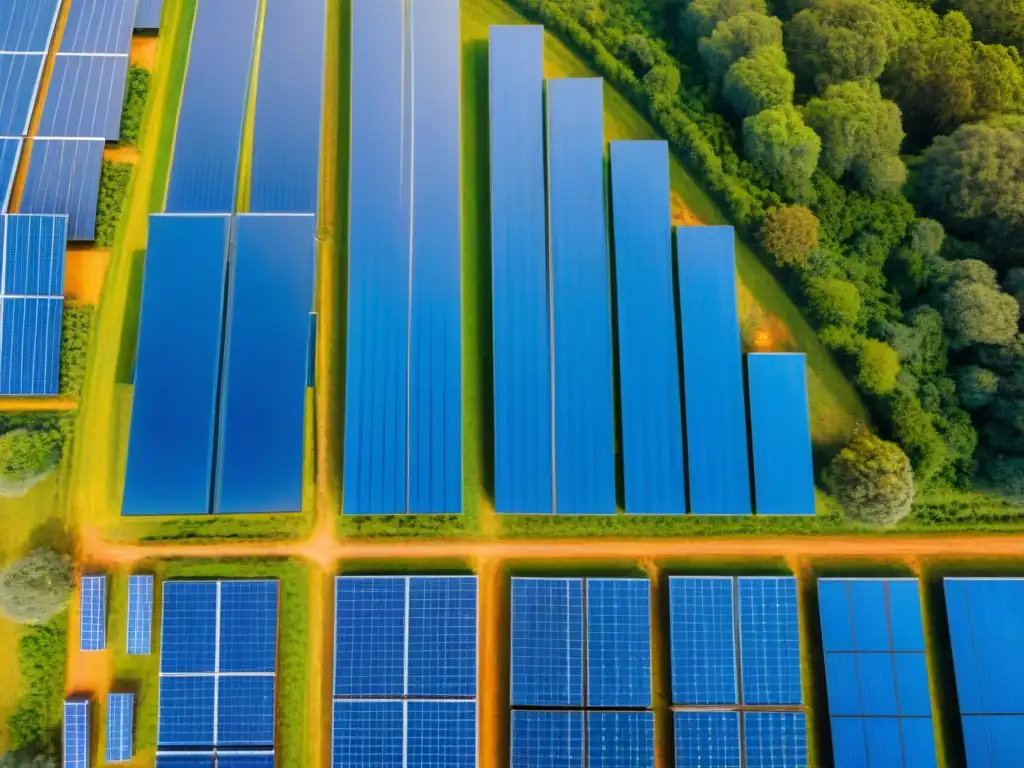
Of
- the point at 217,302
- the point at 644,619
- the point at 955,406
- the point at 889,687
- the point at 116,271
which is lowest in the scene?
the point at 889,687

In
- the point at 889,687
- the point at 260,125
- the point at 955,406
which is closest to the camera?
the point at 889,687

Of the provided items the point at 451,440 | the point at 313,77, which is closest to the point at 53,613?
the point at 451,440

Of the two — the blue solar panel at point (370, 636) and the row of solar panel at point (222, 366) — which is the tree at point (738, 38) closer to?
the row of solar panel at point (222, 366)

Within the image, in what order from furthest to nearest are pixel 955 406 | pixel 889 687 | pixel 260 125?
pixel 260 125 < pixel 955 406 < pixel 889 687

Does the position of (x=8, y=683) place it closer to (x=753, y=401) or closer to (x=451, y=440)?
(x=451, y=440)

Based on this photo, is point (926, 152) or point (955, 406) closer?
point (955, 406)

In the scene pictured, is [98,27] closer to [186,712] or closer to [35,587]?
[35,587]
